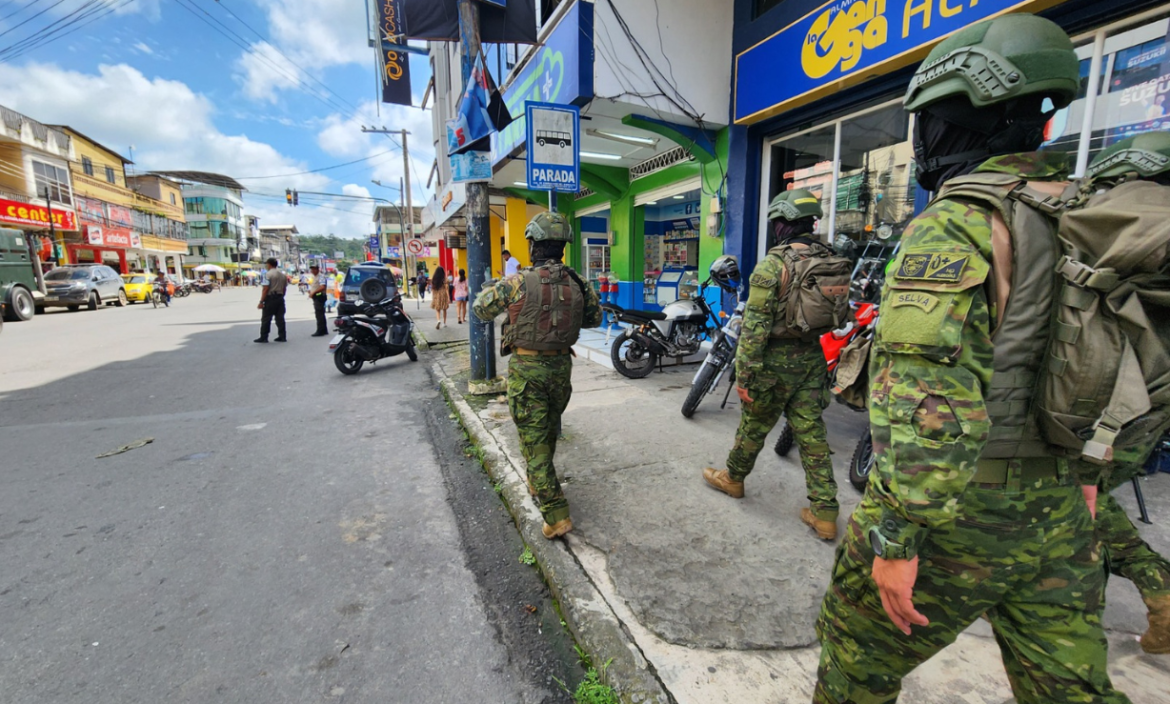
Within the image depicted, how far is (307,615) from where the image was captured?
93.2 inches

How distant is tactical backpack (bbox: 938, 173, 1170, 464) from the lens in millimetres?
964

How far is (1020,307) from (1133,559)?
164 cm

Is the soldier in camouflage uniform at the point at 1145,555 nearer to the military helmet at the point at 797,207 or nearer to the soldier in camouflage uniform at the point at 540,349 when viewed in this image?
the military helmet at the point at 797,207

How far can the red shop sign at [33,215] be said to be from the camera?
2041 cm

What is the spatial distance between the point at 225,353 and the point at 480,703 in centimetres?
933

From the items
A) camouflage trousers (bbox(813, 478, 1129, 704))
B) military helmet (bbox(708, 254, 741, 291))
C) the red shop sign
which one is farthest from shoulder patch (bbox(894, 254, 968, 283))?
the red shop sign

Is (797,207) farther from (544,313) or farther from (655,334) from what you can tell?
(655,334)

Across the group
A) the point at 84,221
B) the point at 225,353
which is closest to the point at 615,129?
the point at 225,353

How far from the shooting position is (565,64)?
602 cm

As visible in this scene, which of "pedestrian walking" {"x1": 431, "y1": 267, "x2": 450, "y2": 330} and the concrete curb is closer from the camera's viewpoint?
the concrete curb

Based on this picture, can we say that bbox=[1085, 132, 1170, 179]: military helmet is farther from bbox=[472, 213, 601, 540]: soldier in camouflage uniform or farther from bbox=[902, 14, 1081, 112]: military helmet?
bbox=[472, 213, 601, 540]: soldier in camouflage uniform

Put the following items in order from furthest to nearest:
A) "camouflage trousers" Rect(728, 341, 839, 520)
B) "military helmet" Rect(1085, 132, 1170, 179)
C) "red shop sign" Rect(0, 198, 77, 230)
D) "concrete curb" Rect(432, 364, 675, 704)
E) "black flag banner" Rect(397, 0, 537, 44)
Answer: "red shop sign" Rect(0, 198, 77, 230) → "black flag banner" Rect(397, 0, 537, 44) → "camouflage trousers" Rect(728, 341, 839, 520) → "military helmet" Rect(1085, 132, 1170, 179) → "concrete curb" Rect(432, 364, 675, 704)

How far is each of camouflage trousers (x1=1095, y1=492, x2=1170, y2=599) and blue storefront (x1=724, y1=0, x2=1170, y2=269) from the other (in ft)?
5.57

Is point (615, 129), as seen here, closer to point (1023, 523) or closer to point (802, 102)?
point (802, 102)
